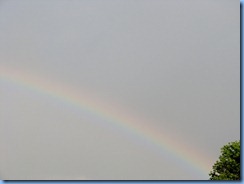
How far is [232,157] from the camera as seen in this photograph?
24.5 m

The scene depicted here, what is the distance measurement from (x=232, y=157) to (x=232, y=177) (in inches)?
49.8

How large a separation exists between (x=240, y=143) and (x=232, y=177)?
1.96 meters

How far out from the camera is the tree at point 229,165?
23.9 meters

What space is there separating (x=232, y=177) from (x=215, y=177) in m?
0.96

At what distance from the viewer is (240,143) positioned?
24438 mm

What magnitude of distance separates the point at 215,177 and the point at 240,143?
2.26m

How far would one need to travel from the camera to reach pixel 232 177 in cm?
2359

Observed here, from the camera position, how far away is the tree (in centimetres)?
2389

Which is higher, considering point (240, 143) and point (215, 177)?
point (240, 143)

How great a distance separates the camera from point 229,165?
24.1 meters

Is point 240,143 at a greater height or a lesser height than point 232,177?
greater

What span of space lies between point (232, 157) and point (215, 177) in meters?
1.43
